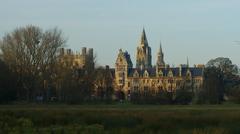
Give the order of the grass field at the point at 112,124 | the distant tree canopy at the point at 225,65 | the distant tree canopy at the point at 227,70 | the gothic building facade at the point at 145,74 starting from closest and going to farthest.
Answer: the grass field at the point at 112,124
the distant tree canopy at the point at 227,70
the distant tree canopy at the point at 225,65
the gothic building facade at the point at 145,74

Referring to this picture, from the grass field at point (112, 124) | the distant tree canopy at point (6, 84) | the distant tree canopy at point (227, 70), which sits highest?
the distant tree canopy at point (227, 70)

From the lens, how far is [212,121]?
35438 mm

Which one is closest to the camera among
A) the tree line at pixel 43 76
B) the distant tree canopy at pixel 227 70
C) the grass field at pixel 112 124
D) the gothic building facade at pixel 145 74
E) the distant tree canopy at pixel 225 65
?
the grass field at pixel 112 124

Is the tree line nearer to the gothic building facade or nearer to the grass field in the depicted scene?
the grass field

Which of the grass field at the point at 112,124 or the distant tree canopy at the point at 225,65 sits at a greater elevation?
the distant tree canopy at the point at 225,65

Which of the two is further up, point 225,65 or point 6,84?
point 225,65

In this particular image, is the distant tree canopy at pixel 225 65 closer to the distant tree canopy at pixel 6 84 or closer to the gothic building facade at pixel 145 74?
the gothic building facade at pixel 145 74

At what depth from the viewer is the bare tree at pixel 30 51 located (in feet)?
302

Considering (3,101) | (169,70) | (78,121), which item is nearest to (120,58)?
(169,70)

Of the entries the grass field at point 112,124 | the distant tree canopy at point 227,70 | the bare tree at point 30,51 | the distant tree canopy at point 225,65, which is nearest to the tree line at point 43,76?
the bare tree at point 30,51

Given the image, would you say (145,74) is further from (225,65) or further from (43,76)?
(43,76)

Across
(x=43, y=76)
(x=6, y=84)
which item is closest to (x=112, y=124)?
(x=6, y=84)

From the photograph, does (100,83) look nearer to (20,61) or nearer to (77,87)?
(77,87)

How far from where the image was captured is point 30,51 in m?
92.2
